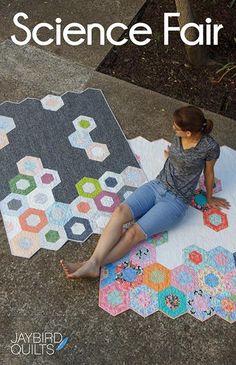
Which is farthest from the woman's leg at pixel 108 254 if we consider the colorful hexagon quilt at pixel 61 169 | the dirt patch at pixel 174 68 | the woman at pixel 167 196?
the dirt patch at pixel 174 68

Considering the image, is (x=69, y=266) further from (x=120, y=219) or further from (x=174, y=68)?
(x=174, y=68)

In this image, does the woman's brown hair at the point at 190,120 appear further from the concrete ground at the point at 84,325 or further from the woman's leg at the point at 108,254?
the concrete ground at the point at 84,325

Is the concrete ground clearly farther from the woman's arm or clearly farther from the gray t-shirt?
the woman's arm

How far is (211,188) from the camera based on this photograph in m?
2.63

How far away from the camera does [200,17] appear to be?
12.8 ft

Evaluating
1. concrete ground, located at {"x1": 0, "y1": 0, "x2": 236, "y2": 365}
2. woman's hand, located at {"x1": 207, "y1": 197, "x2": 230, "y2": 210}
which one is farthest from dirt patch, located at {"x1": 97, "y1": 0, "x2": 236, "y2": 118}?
concrete ground, located at {"x1": 0, "y1": 0, "x2": 236, "y2": 365}

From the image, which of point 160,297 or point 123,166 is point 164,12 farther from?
point 160,297

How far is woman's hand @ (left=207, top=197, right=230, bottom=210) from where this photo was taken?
270 centimetres

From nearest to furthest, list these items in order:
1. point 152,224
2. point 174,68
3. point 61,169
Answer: point 152,224, point 61,169, point 174,68

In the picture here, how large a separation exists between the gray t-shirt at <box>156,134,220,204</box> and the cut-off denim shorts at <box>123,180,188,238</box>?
0.13ft

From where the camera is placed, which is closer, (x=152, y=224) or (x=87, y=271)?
(x=87, y=271)

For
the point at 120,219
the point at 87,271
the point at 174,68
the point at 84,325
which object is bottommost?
the point at 84,325

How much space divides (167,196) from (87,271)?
23.3 inches

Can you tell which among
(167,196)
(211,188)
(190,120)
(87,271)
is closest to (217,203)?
(211,188)
